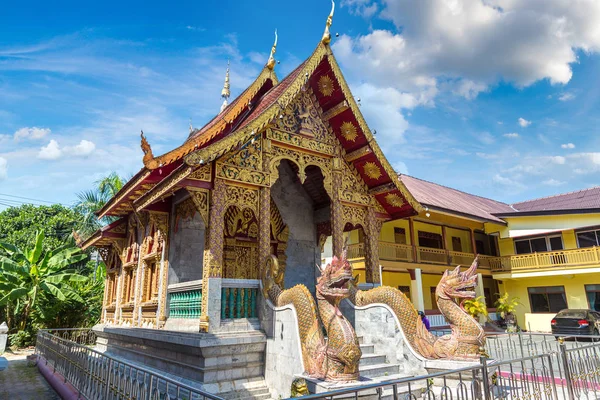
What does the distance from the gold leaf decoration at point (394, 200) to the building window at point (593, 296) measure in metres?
16.2

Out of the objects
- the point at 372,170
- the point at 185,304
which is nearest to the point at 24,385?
the point at 185,304

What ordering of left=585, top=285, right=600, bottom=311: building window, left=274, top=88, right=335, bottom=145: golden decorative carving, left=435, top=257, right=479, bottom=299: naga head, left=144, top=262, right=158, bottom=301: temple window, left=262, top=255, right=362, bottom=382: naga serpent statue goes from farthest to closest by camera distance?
left=585, top=285, right=600, bottom=311: building window < left=144, top=262, right=158, bottom=301: temple window < left=274, top=88, right=335, bottom=145: golden decorative carving < left=435, top=257, right=479, bottom=299: naga head < left=262, top=255, right=362, bottom=382: naga serpent statue

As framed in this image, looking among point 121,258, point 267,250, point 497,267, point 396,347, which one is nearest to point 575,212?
point 497,267

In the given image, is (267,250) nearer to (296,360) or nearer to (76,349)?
(296,360)

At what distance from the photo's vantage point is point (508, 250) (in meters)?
23.4

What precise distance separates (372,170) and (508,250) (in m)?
17.6

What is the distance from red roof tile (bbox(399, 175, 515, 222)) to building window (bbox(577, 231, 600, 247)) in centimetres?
381

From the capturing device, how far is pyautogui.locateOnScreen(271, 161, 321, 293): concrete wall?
1065 cm

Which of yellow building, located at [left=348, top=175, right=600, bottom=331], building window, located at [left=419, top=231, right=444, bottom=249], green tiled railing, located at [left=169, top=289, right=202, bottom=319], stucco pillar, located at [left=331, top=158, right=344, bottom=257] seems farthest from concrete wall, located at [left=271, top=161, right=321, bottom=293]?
building window, located at [left=419, top=231, right=444, bottom=249]

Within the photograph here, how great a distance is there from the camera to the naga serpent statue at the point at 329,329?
5.48 m

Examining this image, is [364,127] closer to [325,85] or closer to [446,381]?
[325,85]

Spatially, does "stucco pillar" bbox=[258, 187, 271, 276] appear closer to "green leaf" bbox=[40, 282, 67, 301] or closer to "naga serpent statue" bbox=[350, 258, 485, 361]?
"naga serpent statue" bbox=[350, 258, 485, 361]

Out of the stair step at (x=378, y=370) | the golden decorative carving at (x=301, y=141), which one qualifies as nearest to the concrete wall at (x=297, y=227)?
the golden decorative carving at (x=301, y=141)

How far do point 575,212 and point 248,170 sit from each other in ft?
61.9
